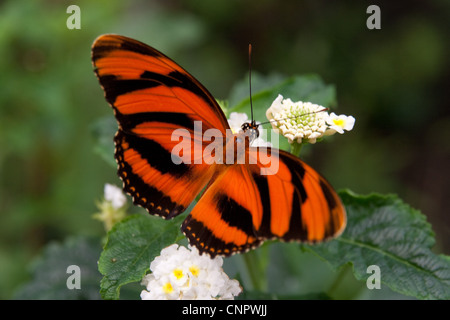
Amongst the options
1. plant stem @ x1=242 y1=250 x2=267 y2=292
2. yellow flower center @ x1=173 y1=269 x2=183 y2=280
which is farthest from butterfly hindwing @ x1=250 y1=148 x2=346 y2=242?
plant stem @ x1=242 y1=250 x2=267 y2=292

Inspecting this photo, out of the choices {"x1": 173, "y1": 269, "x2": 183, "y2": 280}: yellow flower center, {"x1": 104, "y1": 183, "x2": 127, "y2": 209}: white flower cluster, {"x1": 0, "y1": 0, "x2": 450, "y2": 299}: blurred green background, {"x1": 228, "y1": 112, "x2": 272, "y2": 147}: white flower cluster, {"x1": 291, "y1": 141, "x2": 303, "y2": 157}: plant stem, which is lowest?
{"x1": 173, "y1": 269, "x2": 183, "y2": 280}: yellow flower center

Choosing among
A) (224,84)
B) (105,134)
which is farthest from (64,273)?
(224,84)

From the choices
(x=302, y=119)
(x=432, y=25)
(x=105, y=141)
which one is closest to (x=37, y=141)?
(x=105, y=141)

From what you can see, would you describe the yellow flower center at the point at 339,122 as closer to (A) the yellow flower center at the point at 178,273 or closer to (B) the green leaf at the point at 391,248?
(B) the green leaf at the point at 391,248

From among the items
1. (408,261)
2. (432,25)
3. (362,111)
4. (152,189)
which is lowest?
(408,261)

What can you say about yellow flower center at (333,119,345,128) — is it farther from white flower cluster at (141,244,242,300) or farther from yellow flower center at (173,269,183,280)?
yellow flower center at (173,269,183,280)

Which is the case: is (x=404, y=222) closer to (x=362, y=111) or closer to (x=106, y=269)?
(x=106, y=269)

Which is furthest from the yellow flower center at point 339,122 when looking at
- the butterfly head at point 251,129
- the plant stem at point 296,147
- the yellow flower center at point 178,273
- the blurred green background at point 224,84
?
the blurred green background at point 224,84
